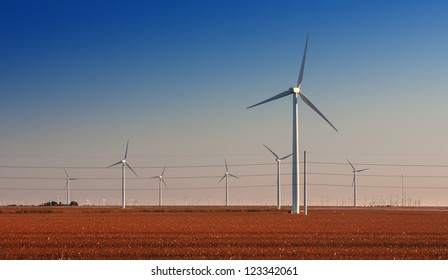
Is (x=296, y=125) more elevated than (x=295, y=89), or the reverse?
(x=295, y=89)

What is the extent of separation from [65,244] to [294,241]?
38.8 ft

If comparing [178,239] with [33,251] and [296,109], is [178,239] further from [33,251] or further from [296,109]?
[296,109]

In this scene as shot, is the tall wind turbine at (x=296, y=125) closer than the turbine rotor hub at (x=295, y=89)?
Yes

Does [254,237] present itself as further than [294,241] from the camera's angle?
Yes

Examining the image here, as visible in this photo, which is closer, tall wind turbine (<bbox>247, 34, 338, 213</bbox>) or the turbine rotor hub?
tall wind turbine (<bbox>247, 34, 338, 213</bbox>)

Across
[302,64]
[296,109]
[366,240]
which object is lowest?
[366,240]

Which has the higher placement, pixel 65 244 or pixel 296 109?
pixel 296 109

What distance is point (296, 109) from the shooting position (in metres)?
101

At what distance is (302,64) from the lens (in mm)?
101688
